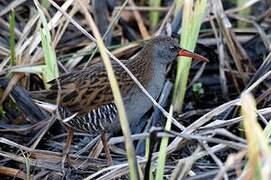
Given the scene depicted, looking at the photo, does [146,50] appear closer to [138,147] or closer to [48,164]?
[138,147]

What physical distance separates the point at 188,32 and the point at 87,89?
0.60 meters

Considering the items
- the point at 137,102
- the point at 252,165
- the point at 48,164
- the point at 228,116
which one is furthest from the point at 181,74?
the point at 252,165

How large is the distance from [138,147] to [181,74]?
1.44ft

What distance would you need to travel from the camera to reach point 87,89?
9.54 ft

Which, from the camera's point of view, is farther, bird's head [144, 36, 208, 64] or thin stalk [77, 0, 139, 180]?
bird's head [144, 36, 208, 64]

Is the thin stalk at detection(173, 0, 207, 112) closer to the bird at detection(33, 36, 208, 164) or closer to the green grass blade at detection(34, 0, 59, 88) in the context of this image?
the bird at detection(33, 36, 208, 164)

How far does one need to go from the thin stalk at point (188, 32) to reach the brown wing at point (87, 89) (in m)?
0.43

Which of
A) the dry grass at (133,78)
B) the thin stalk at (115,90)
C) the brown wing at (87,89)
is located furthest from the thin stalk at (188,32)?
the thin stalk at (115,90)

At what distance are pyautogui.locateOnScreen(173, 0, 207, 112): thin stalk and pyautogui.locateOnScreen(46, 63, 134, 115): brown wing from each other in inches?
16.9

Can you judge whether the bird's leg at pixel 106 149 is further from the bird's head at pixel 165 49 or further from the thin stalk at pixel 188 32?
the thin stalk at pixel 188 32

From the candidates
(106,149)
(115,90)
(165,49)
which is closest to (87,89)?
(106,149)

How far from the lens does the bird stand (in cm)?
285

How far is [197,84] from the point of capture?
12.2 ft

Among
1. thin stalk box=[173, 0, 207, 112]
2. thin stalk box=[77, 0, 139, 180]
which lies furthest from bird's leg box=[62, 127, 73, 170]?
thin stalk box=[77, 0, 139, 180]
